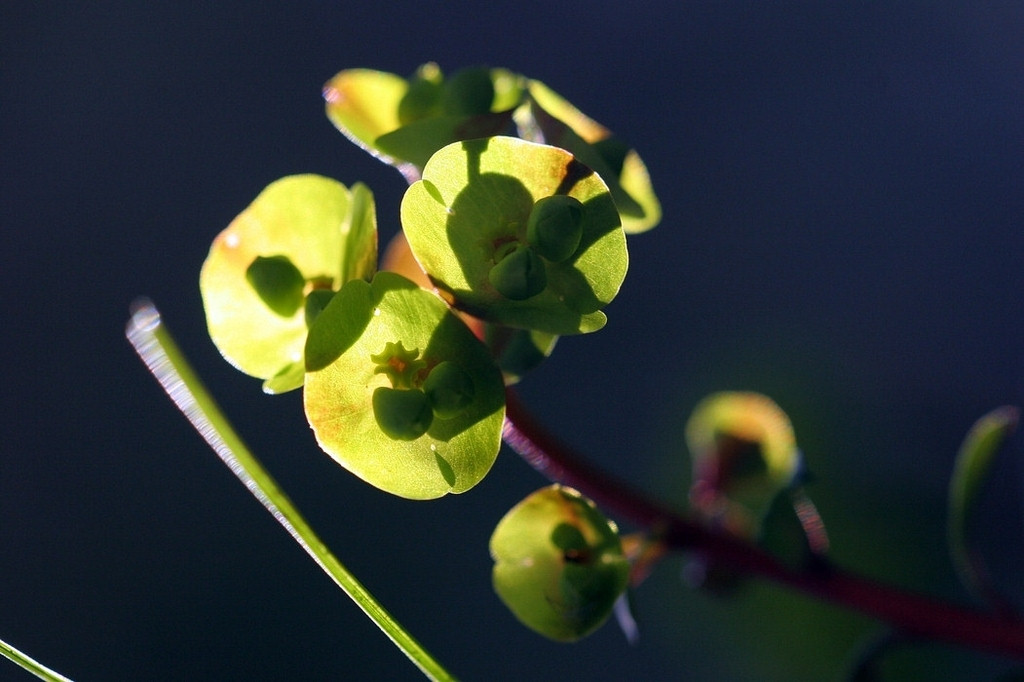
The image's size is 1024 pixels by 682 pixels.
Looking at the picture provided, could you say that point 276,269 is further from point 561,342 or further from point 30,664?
point 561,342

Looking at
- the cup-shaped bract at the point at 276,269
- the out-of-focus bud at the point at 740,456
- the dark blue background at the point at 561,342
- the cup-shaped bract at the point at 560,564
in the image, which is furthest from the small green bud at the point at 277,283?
the dark blue background at the point at 561,342

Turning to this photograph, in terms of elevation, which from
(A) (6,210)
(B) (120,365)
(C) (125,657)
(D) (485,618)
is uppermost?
(A) (6,210)

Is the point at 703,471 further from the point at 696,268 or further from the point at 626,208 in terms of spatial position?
the point at 696,268

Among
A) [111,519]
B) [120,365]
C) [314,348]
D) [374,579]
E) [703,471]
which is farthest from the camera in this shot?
[120,365]

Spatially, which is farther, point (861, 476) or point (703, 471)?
point (861, 476)

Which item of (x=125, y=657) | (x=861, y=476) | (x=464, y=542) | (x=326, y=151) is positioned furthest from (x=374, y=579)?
(x=326, y=151)

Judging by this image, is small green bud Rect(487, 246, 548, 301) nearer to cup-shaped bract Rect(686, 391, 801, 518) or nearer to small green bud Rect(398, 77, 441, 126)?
small green bud Rect(398, 77, 441, 126)

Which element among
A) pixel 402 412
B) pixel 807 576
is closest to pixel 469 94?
pixel 402 412
